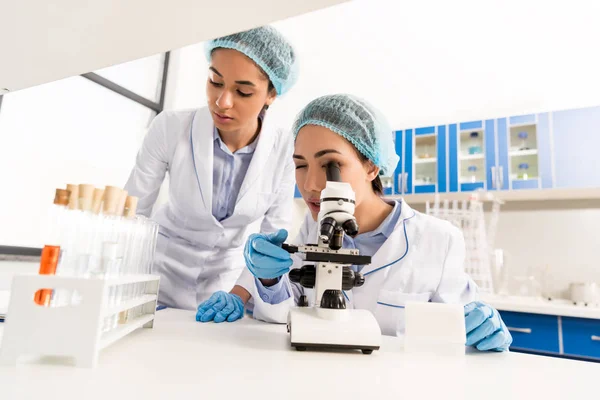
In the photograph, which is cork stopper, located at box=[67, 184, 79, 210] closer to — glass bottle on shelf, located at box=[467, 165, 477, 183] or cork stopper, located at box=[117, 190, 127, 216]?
cork stopper, located at box=[117, 190, 127, 216]

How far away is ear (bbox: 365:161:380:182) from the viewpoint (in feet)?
4.39

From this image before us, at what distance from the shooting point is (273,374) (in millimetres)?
557

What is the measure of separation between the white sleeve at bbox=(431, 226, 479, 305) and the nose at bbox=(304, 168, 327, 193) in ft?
1.43

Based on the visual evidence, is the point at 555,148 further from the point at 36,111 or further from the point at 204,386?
the point at 36,111

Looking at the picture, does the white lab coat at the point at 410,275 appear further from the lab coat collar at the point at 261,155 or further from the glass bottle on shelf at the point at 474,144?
the glass bottle on shelf at the point at 474,144

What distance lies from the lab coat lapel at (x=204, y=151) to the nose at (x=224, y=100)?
9.5 inches

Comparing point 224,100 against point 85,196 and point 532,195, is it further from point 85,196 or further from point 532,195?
point 532,195

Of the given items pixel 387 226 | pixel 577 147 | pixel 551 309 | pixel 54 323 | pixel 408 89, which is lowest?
pixel 551 309

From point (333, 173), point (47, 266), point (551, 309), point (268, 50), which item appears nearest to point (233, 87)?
point (268, 50)

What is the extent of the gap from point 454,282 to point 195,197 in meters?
0.99

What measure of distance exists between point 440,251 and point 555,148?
2180mm

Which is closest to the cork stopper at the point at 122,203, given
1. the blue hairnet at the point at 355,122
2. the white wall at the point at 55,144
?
the blue hairnet at the point at 355,122

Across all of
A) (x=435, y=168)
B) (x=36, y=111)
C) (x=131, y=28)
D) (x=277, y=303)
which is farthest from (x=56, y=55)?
(x=435, y=168)

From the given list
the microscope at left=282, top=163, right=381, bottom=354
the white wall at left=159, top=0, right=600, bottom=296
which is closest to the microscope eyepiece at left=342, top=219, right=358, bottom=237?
the microscope at left=282, top=163, right=381, bottom=354
